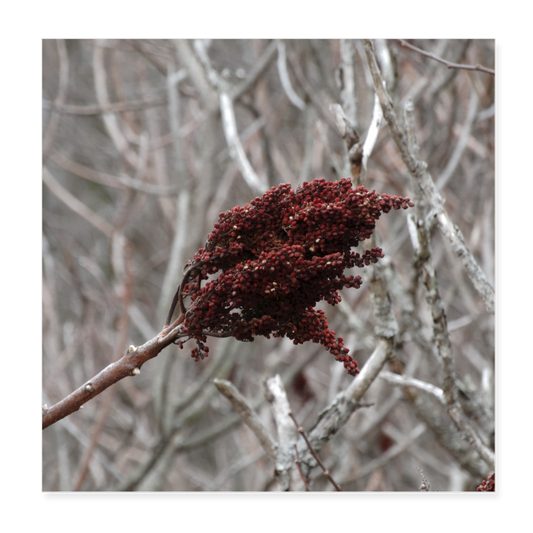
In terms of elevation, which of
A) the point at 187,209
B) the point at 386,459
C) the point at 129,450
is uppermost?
the point at 187,209

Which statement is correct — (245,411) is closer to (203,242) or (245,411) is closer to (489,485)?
(489,485)

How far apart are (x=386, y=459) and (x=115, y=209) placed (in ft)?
6.49

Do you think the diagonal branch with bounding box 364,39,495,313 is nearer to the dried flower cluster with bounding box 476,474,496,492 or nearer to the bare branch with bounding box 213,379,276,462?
the dried flower cluster with bounding box 476,474,496,492

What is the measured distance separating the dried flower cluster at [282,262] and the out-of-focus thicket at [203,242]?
771 millimetres

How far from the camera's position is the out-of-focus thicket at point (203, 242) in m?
2.17

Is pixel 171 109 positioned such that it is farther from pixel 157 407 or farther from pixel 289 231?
pixel 289 231

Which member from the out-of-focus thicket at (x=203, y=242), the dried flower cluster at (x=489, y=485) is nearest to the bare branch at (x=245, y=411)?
the out-of-focus thicket at (x=203, y=242)

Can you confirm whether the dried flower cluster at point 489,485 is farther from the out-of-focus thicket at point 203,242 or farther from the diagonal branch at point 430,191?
the diagonal branch at point 430,191

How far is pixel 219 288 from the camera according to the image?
113 cm

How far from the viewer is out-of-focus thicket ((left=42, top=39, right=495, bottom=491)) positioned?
2168mm

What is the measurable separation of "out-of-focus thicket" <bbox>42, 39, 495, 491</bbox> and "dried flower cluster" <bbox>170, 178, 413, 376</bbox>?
0.77 m

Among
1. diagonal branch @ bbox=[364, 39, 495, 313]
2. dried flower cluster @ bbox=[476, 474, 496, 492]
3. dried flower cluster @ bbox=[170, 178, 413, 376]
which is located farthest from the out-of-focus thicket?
dried flower cluster @ bbox=[170, 178, 413, 376]

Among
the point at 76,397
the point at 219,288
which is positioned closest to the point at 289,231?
the point at 219,288

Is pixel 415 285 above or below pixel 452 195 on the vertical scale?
below
